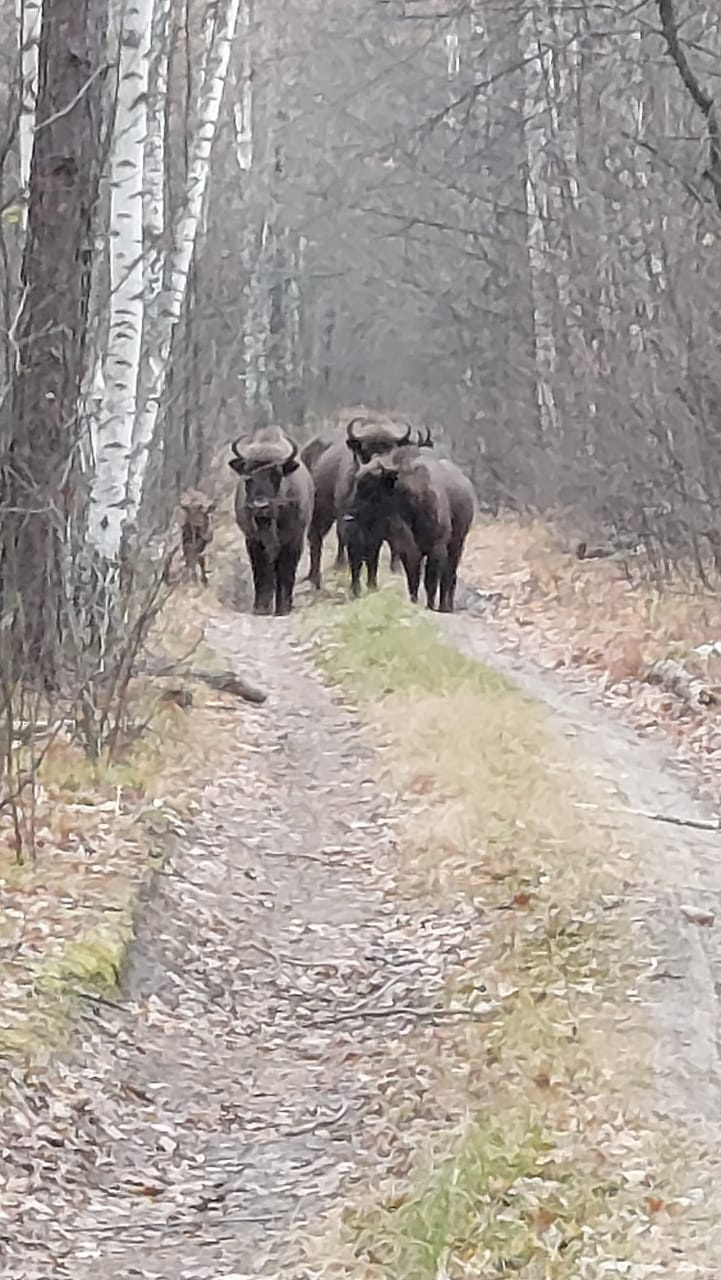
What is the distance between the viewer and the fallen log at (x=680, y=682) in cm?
1263

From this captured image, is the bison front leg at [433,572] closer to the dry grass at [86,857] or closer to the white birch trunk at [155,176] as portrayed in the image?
the white birch trunk at [155,176]

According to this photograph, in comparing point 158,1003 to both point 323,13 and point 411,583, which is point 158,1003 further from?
point 323,13

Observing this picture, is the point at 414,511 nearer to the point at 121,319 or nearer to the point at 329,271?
the point at 121,319

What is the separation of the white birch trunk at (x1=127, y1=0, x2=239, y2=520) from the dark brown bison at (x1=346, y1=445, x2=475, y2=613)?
422cm

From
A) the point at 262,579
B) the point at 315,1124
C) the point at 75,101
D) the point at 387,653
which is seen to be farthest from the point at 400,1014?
the point at 262,579

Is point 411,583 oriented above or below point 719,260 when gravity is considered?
below

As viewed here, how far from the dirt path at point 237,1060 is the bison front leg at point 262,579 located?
8254 millimetres

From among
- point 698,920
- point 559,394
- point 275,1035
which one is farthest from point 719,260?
point 275,1035

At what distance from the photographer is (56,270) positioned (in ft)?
34.5

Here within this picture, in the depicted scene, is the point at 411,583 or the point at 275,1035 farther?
the point at 411,583

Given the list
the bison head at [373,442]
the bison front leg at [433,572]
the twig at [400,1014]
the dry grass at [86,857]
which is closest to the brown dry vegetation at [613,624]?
the bison front leg at [433,572]

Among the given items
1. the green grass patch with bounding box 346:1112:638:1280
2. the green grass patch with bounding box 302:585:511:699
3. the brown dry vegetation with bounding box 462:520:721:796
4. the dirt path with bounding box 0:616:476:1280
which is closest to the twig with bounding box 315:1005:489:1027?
the dirt path with bounding box 0:616:476:1280

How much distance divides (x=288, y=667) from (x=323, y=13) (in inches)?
880

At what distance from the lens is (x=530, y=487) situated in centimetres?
2402
